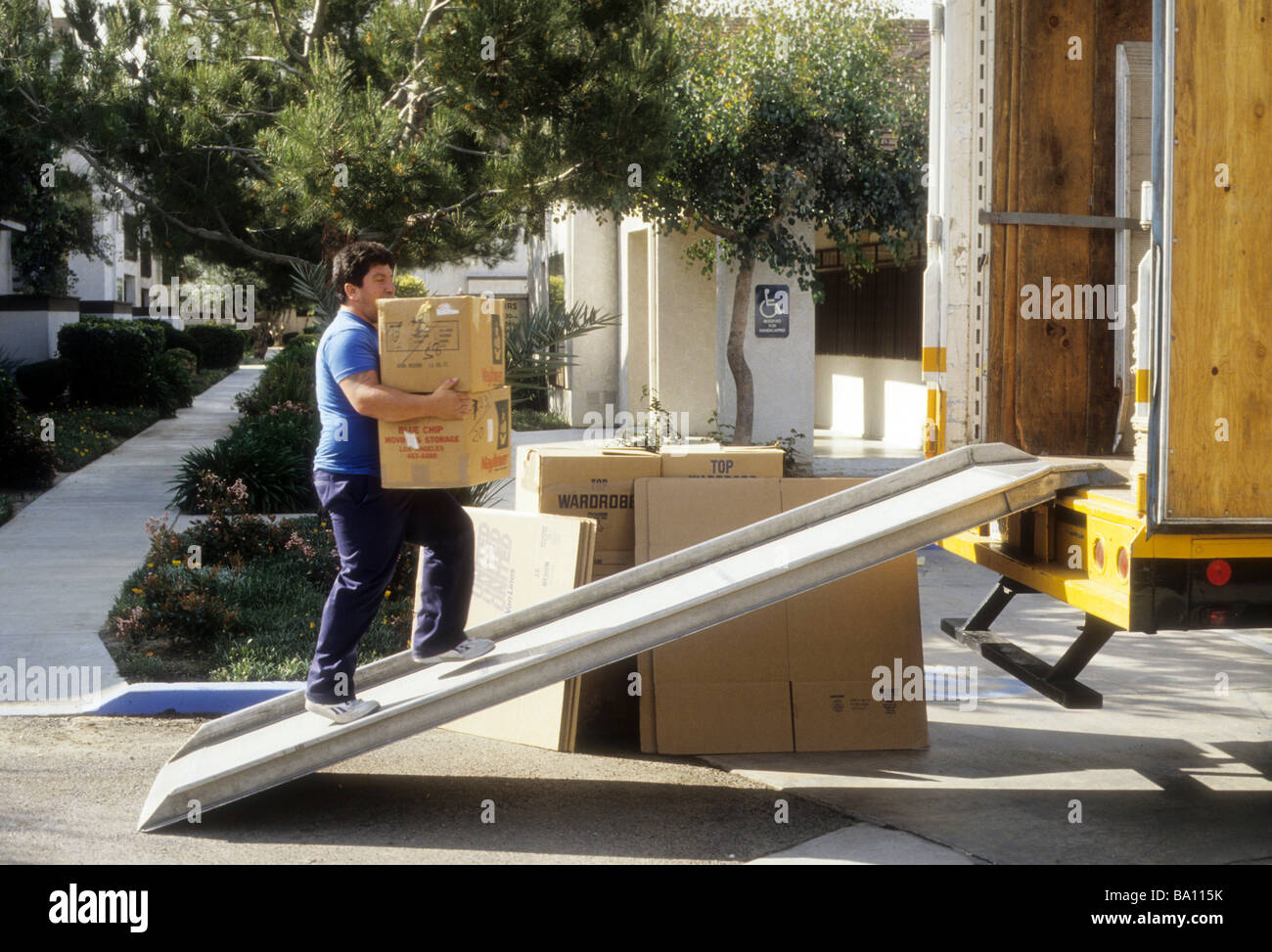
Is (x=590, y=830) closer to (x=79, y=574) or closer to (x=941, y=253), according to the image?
(x=941, y=253)

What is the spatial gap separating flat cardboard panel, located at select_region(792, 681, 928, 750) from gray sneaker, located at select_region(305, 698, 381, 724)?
188 cm

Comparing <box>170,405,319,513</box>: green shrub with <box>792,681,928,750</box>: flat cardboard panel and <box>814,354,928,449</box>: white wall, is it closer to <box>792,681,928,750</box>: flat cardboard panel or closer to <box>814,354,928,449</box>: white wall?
<box>792,681,928,750</box>: flat cardboard panel

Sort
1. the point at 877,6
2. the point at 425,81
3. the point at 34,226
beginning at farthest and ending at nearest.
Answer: the point at 34,226 < the point at 877,6 < the point at 425,81

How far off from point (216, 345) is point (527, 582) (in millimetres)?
36510

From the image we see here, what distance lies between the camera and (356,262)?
529cm

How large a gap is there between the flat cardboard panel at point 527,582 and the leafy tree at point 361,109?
393 cm

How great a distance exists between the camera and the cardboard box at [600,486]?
6.30 metres

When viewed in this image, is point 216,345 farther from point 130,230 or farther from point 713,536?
point 713,536

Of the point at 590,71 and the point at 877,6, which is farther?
the point at 877,6

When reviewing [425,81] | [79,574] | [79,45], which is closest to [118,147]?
[79,45]

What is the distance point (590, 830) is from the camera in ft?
16.5

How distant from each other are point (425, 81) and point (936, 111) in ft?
19.0

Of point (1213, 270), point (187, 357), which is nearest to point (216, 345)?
point (187, 357)

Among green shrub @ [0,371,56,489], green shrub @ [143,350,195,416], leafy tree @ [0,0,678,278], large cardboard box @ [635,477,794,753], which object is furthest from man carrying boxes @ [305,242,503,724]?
green shrub @ [143,350,195,416]
